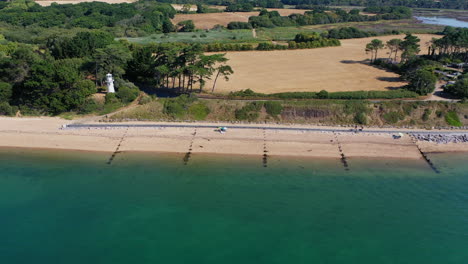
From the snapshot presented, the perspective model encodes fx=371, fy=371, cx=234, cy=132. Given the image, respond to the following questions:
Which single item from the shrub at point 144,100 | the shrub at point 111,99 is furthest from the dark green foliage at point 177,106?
the shrub at point 111,99

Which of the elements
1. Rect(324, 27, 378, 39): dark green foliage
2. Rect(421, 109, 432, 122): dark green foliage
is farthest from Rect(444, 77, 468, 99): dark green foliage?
Rect(324, 27, 378, 39): dark green foliage

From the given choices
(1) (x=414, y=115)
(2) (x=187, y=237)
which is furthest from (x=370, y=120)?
(2) (x=187, y=237)

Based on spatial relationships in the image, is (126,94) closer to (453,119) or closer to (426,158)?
(426,158)

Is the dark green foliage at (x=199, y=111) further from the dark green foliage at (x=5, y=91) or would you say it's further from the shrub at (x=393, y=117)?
the dark green foliage at (x=5, y=91)

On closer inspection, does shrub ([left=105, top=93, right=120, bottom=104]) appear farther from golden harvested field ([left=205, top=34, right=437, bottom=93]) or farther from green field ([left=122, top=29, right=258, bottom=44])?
green field ([left=122, top=29, right=258, bottom=44])

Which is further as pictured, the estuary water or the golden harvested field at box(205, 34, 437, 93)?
the estuary water

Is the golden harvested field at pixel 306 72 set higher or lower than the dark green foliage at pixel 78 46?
lower

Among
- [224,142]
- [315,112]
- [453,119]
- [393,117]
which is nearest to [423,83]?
[453,119]
